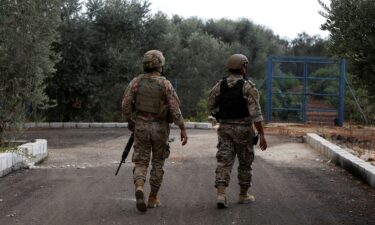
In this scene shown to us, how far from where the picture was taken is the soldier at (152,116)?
766 centimetres

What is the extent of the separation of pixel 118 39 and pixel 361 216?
18.5m

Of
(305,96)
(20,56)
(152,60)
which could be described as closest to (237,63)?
(152,60)

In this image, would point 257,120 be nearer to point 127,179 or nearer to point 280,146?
point 127,179

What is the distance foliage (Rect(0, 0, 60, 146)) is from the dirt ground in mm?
6502

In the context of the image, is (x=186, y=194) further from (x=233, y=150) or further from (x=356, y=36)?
(x=356, y=36)

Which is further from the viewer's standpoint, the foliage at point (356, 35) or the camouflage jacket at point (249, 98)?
the camouflage jacket at point (249, 98)

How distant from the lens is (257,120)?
7.70 meters

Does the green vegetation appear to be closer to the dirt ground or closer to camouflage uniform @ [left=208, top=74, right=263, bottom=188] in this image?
camouflage uniform @ [left=208, top=74, right=263, bottom=188]

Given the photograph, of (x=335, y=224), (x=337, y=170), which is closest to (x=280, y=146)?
(x=337, y=170)

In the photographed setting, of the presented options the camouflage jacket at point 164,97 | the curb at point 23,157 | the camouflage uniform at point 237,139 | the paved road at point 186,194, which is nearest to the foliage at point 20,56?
the curb at point 23,157

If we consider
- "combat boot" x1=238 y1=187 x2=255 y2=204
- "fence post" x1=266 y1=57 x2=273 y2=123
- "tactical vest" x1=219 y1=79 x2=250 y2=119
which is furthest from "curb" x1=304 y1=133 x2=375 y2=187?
"fence post" x1=266 y1=57 x2=273 y2=123

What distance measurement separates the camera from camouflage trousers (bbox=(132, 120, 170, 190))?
301 inches

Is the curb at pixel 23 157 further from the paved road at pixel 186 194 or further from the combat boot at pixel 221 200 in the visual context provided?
the combat boot at pixel 221 200

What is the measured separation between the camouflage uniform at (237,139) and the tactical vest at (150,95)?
0.71 m
